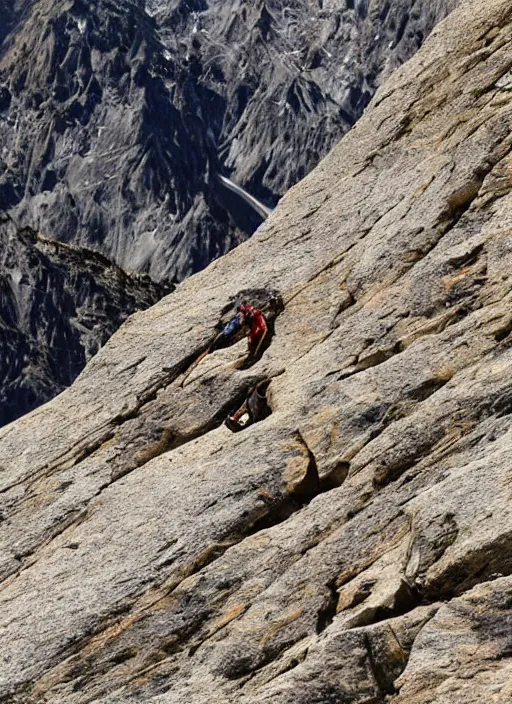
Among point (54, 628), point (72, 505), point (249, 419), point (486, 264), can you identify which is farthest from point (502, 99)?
point (54, 628)

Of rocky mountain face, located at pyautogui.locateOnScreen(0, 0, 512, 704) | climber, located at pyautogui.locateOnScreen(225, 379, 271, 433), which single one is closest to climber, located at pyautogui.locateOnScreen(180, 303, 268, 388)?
rocky mountain face, located at pyautogui.locateOnScreen(0, 0, 512, 704)

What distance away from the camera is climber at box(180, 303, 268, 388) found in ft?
80.7

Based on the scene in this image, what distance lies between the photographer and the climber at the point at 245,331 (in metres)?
24.6

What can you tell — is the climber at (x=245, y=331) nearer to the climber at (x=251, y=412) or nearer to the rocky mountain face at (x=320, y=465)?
the rocky mountain face at (x=320, y=465)

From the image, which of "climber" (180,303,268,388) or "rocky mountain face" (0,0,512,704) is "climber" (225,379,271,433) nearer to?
"rocky mountain face" (0,0,512,704)

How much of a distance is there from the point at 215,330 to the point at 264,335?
171 centimetres

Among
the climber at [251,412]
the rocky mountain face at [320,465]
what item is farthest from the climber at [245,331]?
the climber at [251,412]

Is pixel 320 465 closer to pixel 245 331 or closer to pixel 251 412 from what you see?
pixel 251 412

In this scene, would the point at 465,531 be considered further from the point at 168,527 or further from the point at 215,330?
the point at 215,330

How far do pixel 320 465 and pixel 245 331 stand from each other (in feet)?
16.3

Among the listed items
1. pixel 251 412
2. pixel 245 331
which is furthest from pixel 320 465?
pixel 245 331

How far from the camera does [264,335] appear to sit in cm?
2459

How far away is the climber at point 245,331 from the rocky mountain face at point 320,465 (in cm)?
24

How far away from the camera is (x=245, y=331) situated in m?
25.1
